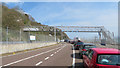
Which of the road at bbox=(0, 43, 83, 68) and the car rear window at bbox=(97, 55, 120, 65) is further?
the road at bbox=(0, 43, 83, 68)

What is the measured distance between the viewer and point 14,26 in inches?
1564

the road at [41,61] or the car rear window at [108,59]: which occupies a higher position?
the car rear window at [108,59]

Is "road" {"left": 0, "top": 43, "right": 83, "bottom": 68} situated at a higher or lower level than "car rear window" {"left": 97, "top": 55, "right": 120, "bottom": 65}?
lower

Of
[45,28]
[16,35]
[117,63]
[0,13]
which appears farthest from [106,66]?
[45,28]

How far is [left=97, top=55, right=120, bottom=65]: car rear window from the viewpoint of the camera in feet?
17.8

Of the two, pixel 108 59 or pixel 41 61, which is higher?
pixel 108 59

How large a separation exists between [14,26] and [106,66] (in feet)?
123

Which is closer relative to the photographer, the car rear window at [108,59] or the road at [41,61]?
the car rear window at [108,59]

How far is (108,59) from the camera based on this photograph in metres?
5.61

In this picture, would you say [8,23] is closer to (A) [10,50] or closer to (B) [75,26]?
(A) [10,50]

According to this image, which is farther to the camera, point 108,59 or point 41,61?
point 41,61

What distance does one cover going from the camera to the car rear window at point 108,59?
543 cm

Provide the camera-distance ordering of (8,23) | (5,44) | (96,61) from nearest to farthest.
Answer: (96,61), (5,44), (8,23)

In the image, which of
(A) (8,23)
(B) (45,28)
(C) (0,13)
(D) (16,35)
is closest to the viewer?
(D) (16,35)
